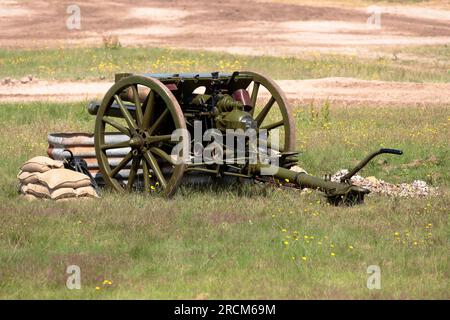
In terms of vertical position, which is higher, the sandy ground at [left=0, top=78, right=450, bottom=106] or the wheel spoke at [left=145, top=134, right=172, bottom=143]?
the wheel spoke at [left=145, top=134, right=172, bottom=143]

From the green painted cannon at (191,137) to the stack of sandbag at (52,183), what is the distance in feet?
1.98

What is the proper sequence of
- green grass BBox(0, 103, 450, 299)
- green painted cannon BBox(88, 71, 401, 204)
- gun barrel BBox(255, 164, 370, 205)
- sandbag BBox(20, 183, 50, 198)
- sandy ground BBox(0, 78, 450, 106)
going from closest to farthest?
green grass BBox(0, 103, 450, 299)
gun barrel BBox(255, 164, 370, 205)
green painted cannon BBox(88, 71, 401, 204)
sandbag BBox(20, 183, 50, 198)
sandy ground BBox(0, 78, 450, 106)


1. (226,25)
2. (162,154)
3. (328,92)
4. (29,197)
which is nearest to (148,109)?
(162,154)

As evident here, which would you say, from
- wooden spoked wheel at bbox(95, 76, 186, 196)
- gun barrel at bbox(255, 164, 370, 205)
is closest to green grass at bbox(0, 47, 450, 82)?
wooden spoked wheel at bbox(95, 76, 186, 196)

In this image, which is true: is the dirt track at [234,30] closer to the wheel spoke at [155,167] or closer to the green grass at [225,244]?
the green grass at [225,244]

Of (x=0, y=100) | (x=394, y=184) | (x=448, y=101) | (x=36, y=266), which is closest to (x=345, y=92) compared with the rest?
(x=448, y=101)

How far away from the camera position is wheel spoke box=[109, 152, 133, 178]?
11977mm

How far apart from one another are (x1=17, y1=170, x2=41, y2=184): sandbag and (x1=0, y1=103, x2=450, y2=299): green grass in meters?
0.27

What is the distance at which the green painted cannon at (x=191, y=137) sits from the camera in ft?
36.5

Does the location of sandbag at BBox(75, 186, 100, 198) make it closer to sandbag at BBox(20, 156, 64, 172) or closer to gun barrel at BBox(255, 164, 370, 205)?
sandbag at BBox(20, 156, 64, 172)

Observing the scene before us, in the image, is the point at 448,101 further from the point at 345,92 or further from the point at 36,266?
the point at 36,266

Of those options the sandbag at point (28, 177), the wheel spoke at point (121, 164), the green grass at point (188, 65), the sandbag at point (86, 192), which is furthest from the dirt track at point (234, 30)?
the sandbag at point (86, 192)

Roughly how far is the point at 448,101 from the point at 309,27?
19.3 m

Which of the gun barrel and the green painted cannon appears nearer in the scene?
the gun barrel
